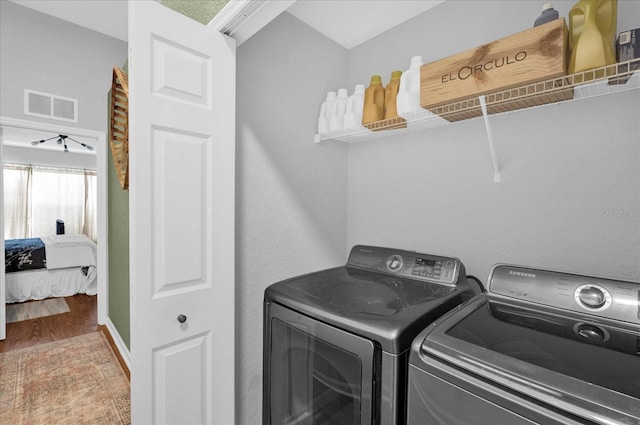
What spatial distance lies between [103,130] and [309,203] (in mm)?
2394

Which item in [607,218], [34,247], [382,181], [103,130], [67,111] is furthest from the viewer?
[34,247]

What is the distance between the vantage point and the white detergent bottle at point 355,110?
161 centimetres

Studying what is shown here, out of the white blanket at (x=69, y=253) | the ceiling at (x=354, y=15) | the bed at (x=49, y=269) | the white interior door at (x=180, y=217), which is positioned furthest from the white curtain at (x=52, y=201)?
the white interior door at (x=180, y=217)

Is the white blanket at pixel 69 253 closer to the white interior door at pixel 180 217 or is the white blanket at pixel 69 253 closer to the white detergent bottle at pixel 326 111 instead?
the white interior door at pixel 180 217

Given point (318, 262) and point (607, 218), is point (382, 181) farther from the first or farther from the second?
point (607, 218)

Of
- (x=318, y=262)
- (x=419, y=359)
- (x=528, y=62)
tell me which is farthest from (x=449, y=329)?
(x=318, y=262)

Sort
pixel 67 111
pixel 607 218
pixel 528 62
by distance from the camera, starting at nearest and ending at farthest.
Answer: pixel 528 62
pixel 607 218
pixel 67 111

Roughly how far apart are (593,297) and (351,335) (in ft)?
2.58

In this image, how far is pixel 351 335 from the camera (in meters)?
0.97

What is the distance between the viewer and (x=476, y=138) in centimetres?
149

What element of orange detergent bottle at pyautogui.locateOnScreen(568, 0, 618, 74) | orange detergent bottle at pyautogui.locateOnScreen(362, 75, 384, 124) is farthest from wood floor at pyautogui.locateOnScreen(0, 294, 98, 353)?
orange detergent bottle at pyautogui.locateOnScreen(568, 0, 618, 74)

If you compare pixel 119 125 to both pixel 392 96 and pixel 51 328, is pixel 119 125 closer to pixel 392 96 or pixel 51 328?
pixel 392 96

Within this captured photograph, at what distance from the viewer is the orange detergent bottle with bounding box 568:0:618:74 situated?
952mm

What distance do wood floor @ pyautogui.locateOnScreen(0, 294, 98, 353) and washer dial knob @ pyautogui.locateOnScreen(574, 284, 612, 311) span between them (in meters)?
3.98
